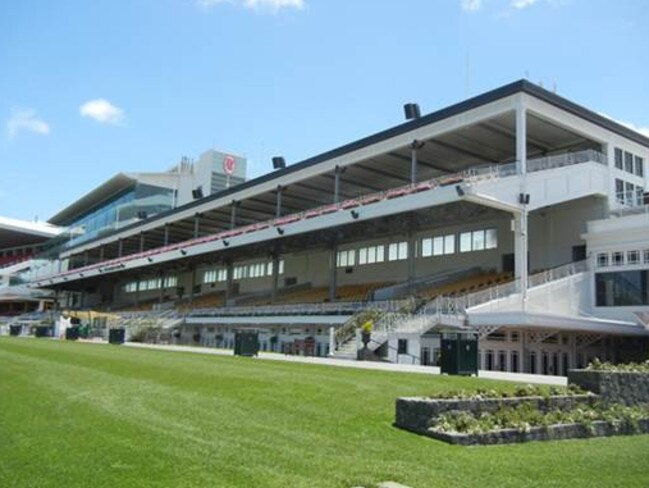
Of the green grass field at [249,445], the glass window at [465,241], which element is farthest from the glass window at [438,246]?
the green grass field at [249,445]

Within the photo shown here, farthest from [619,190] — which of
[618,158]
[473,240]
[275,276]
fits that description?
[275,276]

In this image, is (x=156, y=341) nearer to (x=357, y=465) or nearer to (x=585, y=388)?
(x=585, y=388)

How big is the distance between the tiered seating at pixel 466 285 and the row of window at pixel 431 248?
9.62 ft

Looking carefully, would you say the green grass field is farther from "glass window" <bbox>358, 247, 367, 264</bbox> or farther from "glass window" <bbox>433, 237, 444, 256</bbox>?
"glass window" <bbox>358, 247, 367, 264</bbox>

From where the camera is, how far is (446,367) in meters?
18.8

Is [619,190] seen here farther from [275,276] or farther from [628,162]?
[275,276]

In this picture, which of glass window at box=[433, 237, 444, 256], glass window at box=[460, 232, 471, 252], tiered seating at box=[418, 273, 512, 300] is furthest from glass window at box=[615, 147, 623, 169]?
glass window at box=[433, 237, 444, 256]

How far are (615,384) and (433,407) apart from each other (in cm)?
449

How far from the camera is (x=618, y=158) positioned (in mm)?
38375

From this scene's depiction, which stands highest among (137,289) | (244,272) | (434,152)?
(434,152)

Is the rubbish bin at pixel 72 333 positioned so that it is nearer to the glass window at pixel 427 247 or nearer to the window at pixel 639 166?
the glass window at pixel 427 247

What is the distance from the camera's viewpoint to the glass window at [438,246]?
44.5 metres

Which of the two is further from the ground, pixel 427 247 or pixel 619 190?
pixel 619 190

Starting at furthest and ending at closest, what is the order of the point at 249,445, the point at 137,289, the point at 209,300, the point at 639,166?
the point at 137,289, the point at 209,300, the point at 639,166, the point at 249,445
